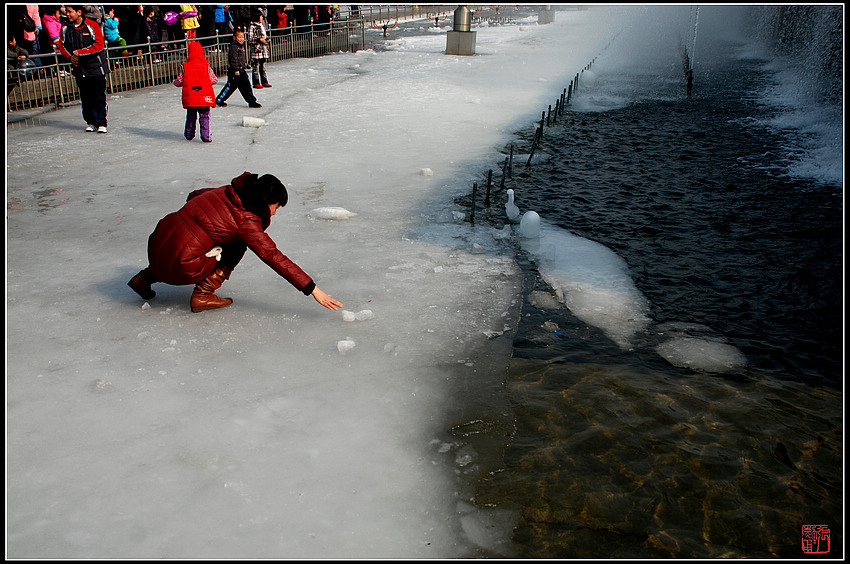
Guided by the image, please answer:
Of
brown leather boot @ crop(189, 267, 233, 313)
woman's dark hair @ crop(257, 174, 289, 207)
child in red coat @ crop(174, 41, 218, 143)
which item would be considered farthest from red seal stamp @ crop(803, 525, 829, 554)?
child in red coat @ crop(174, 41, 218, 143)

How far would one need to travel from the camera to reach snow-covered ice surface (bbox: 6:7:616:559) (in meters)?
3.24

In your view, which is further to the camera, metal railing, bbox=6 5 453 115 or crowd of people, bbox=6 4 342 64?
crowd of people, bbox=6 4 342 64

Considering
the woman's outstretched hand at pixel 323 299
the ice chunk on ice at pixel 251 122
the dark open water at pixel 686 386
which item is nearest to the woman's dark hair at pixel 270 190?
the woman's outstretched hand at pixel 323 299

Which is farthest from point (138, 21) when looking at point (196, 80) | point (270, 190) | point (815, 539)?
point (815, 539)

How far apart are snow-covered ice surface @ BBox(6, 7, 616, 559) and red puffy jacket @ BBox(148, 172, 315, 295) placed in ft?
1.66

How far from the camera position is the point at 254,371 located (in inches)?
177

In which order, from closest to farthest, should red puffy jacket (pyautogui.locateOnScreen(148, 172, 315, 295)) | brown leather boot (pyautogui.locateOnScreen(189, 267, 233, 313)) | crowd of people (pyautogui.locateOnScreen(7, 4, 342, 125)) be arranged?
1. red puffy jacket (pyautogui.locateOnScreen(148, 172, 315, 295))
2. brown leather boot (pyautogui.locateOnScreen(189, 267, 233, 313))
3. crowd of people (pyautogui.locateOnScreen(7, 4, 342, 125))

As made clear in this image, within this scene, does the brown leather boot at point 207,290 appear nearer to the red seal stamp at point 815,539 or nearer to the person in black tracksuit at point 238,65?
the red seal stamp at point 815,539

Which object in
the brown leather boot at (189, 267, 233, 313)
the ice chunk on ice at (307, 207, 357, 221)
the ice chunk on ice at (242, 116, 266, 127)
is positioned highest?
the ice chunk on ice at (242, 116, 266, 127)

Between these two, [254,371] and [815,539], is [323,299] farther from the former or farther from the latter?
[815,539]

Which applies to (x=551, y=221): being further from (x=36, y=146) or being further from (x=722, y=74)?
(x=722, y=74)

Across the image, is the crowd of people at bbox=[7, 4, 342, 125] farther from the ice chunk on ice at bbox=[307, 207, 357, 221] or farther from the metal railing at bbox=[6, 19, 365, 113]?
the ice chunk on ice at bbox=[307, 207, 357, 221]

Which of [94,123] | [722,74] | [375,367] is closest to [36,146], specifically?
[94,123]

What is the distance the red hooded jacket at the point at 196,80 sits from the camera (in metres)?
9.88
